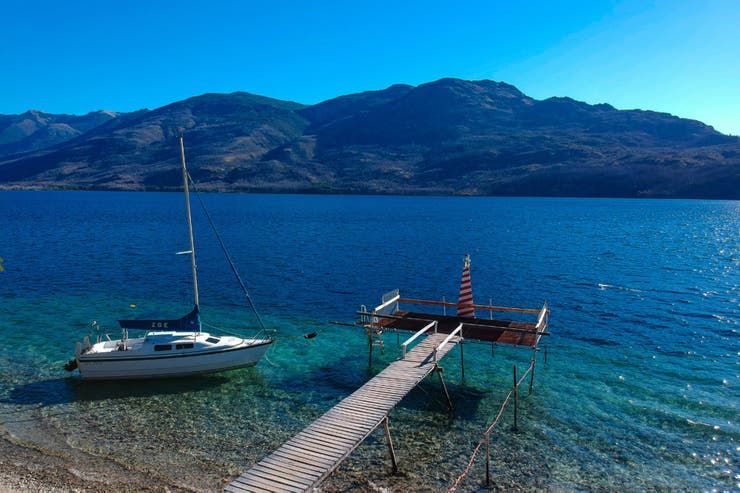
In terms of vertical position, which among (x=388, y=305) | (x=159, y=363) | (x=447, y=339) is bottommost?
(x=159, y=363)

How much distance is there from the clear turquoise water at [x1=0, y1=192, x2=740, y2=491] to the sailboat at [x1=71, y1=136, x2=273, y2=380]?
3.14 feet

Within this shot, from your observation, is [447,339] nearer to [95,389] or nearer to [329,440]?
[329,440]

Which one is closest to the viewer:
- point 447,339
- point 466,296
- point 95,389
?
point 447,339

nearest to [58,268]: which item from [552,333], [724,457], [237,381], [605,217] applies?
[237,381]

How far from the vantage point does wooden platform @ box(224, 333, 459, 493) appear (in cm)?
1573

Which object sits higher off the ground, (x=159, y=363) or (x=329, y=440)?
(x=329, y=440)

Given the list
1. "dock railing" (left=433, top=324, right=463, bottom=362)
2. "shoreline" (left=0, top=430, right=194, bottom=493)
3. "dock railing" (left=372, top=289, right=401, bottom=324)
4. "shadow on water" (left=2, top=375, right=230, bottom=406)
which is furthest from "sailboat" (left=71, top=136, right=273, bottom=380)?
"dock railing" (left=433, top=324, right=463, bottom=362)

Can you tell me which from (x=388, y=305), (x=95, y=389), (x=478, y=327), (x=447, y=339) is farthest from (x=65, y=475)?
(x=478, y=327)

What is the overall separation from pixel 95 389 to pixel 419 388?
18034 mm

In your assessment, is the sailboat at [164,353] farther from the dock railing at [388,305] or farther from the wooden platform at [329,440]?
the wooden platform at [329,440]

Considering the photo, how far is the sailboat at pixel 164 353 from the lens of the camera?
28.4 m

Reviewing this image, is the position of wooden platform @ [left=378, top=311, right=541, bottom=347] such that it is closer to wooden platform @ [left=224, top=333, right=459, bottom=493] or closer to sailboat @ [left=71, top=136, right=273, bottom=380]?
wooden platform @ [left=224, top=333, right=459, bottom=493]

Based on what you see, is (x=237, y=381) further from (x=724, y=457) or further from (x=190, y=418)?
(x=724, y=457)

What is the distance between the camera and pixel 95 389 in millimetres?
28203
